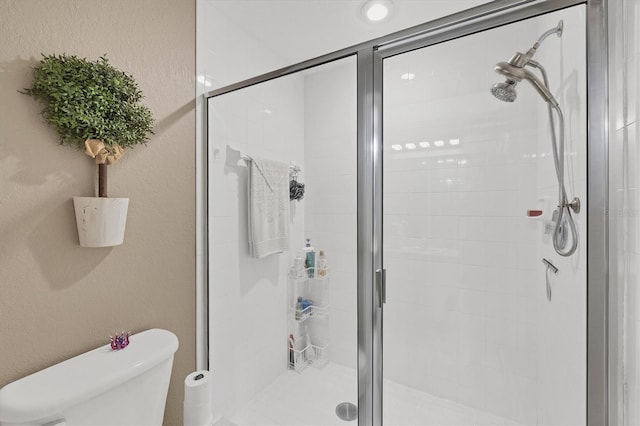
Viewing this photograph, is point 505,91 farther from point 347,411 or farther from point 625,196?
point 347,411

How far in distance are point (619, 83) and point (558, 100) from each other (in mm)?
439

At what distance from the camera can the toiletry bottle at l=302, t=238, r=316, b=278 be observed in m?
1.88

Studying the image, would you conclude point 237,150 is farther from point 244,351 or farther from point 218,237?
point 244,351

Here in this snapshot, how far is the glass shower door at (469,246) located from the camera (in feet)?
4.09

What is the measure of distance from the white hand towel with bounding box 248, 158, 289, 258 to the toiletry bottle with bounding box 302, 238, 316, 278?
14 centimetres

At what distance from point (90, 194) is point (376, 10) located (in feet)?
4.90

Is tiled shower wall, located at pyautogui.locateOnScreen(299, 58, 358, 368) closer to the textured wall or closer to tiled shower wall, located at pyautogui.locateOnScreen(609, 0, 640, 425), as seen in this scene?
the textured wall

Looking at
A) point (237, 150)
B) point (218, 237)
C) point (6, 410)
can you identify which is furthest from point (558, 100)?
point (6, 410)

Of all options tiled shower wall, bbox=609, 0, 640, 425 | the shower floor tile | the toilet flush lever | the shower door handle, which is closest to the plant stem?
the toilet flush lever

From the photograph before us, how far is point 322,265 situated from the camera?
1856mm

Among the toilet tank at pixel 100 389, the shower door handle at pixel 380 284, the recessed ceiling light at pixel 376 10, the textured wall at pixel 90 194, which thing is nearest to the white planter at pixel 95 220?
the textured wall at pixel 90 194

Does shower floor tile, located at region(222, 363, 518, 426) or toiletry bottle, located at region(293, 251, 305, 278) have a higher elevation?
toiletry bottle, located at region(293, 251, 305, 278)

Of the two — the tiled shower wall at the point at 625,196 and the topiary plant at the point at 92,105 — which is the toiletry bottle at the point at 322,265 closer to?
the topiary plant at the point at 92,105

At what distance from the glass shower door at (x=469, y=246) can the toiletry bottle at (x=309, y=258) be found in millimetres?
575
